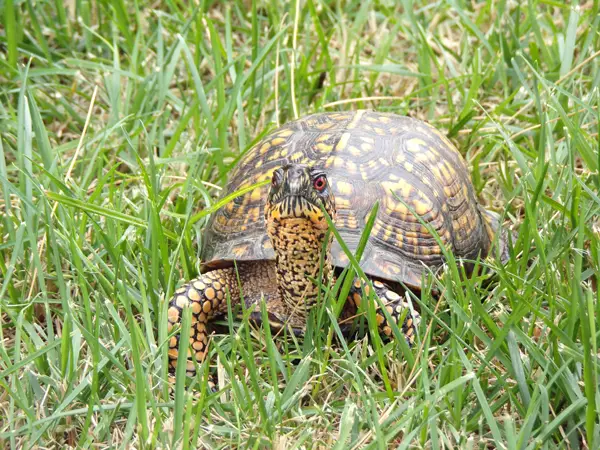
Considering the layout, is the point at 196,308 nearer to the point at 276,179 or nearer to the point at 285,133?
the point at 276,179

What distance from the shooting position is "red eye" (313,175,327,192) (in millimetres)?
2248

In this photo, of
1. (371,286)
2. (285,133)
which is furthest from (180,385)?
(285,133)

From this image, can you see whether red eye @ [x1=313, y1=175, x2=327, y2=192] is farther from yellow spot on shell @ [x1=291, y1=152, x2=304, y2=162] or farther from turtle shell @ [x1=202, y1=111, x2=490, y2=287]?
yellow spot on shell @ [x1=291, y1=152, x2=304, y2=162]

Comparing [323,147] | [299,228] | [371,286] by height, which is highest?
[323,147]

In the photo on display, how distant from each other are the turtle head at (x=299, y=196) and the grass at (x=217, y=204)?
10.5 inches

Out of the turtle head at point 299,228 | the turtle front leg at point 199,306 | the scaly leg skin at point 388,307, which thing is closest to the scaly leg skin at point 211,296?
the turtle front leg at point 199,306

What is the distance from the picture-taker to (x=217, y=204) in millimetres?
2547

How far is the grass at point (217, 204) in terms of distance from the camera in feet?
6.72

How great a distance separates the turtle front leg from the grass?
0.05 meters

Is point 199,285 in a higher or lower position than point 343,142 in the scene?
lower

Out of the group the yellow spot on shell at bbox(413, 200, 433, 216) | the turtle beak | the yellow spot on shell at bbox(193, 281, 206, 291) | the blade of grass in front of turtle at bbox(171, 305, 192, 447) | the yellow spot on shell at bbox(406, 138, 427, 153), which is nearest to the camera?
the blade of grass in front of turtle at bbox(171, 305, 192, 447)

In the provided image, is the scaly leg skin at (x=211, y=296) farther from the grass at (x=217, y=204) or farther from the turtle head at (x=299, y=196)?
the turtle head at (x=299, y=196)

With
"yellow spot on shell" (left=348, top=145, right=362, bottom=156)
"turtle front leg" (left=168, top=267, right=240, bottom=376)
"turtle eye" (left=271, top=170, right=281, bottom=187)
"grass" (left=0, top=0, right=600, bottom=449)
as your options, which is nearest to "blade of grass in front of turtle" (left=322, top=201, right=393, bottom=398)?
"grass" (left=0, top=0, right=600, bottom=449)

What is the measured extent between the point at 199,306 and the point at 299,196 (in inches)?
20.8
